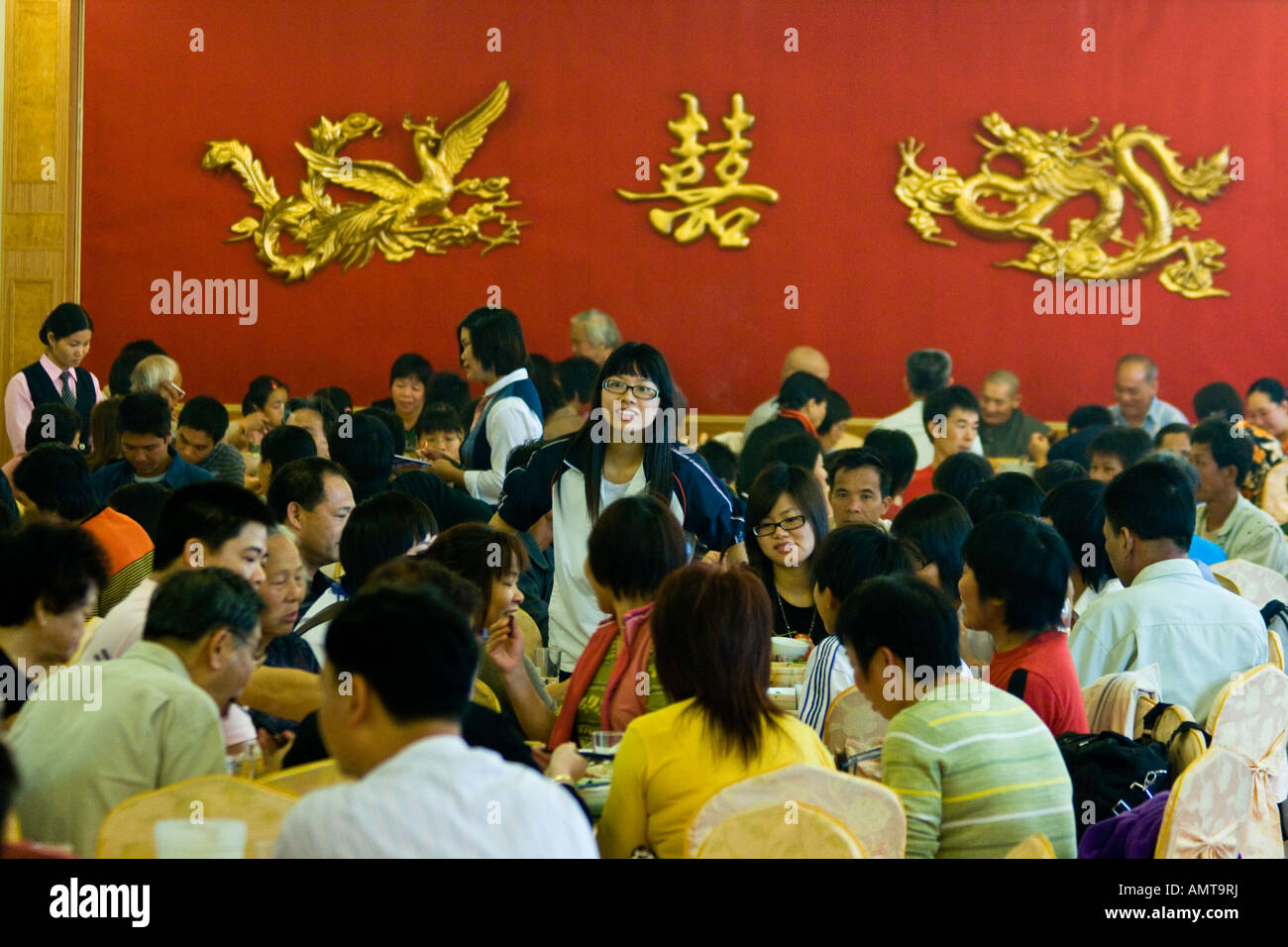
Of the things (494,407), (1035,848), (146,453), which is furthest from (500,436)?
(1035,848)

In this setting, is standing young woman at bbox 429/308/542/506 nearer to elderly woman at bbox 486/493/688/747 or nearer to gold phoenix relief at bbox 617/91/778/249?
elderly woman at bbox 486/493/688/747

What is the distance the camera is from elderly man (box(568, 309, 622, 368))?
8.32m

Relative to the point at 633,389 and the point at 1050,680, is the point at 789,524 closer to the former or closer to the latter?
the point at 633,389

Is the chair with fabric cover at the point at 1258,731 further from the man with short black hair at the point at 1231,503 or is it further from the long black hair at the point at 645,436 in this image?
the man with short black hair at the point at 1231,503

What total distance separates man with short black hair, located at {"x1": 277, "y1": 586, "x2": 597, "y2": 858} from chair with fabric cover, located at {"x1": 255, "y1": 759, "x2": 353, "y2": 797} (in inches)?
16.6

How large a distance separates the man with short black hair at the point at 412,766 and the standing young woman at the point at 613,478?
80.2 inches

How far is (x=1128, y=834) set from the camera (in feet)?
9.00

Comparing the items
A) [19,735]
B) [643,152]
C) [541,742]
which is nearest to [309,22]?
[643,152]

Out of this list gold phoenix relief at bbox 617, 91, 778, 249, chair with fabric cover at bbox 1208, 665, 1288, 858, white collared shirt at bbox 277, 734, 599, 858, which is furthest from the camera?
gold phoenix relief at bbox 617, 91, 778, 249

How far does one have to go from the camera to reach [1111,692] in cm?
328

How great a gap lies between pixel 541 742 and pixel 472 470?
7.24 ft

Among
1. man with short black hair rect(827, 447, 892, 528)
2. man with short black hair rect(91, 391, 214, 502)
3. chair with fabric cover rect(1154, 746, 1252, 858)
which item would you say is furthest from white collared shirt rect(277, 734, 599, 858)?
man with short black hair rect(91, 391, 214, 502)

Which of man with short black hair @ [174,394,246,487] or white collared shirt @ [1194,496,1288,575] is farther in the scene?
man with short black hair @ [174,394,246,487]
